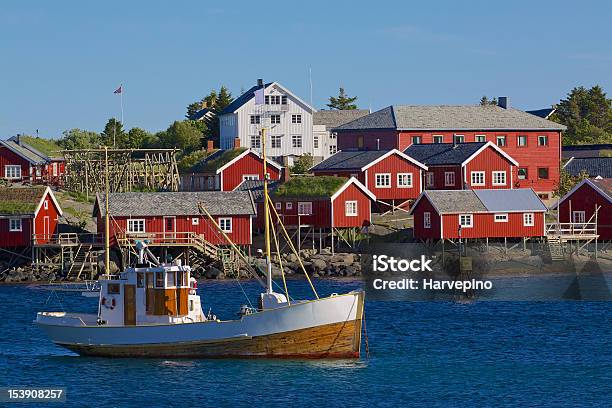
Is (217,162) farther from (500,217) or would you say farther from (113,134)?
(113,134)

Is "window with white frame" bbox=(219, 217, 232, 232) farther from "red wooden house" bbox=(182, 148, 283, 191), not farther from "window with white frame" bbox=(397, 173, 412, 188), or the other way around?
"window with white frame" bbox=(397, 173, 412, 188)

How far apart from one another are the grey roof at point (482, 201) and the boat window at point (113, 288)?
3860 centimetres

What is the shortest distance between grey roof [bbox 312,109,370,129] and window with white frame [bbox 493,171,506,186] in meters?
32.8

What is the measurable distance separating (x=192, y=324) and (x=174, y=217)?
35.0 meters

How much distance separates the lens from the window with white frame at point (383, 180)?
9712 centimetres

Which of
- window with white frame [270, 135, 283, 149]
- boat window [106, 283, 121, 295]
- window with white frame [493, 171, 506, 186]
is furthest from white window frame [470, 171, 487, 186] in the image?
boat window [106, 283, 121, 295]

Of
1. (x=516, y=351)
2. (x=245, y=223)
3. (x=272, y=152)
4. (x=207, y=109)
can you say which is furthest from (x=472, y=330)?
(x=207, y=109)

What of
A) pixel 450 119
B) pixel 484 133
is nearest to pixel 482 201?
pixel 484 133

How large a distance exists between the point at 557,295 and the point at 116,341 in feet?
109

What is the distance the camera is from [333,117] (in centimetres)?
13638

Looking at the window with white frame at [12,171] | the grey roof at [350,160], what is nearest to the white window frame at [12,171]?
the window with white frame at [12,171]

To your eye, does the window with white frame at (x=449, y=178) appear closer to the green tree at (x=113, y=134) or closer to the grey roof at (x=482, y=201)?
the grey roof at (x=482, y=201)

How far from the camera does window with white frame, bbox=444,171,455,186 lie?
100m

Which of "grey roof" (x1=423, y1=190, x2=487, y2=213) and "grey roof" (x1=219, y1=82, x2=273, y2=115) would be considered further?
"grey roof" (x1=219, y1=82, x2=273, y2=115)
